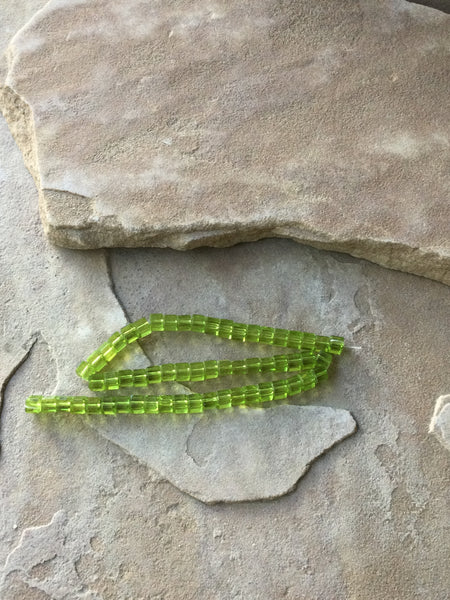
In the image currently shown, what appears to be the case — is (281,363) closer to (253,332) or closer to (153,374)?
(253,332)

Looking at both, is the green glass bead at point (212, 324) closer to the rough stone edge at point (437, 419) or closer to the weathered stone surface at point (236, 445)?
the weathered stone surface at point (236, 445)

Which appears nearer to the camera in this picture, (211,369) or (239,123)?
(211,369)

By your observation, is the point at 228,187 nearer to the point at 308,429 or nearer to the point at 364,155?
the point at 364,155

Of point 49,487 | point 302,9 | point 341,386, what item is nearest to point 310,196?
point 341,386

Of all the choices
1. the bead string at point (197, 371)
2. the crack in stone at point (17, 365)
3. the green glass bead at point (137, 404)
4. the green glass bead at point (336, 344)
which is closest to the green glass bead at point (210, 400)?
the bead string at point (197, 371)

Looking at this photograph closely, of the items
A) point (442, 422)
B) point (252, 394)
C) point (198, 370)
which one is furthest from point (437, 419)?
point (198, 370)

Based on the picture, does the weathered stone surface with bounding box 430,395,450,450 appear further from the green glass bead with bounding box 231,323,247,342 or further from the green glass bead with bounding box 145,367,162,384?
the green glass bead with bounding box 145,367,162,384
